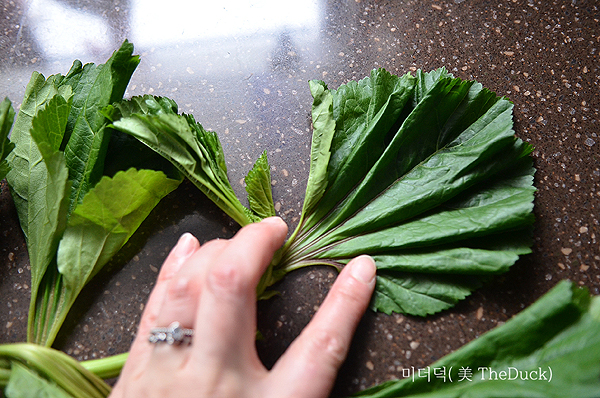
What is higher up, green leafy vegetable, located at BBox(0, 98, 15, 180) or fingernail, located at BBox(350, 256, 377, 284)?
green leafy vegetable, located at BBox(0, 98, 15, 180)

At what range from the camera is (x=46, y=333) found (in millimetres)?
744

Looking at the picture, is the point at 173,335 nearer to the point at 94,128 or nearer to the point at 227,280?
the point at 227,280

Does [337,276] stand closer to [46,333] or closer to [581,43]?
[46,333]

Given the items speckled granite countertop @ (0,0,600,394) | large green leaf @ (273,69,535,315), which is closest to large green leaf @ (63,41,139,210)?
speckled granite countertop @ (0,0,600,394)

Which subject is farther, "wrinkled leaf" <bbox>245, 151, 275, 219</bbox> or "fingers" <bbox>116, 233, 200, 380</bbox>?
"wrinkled leaf" <bbox>245, 151, 275, 219</bbox>

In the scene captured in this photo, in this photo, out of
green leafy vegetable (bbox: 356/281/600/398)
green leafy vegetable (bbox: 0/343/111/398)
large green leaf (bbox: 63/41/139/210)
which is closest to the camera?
green leafy vegetable (bbox: 356/281/600/398)

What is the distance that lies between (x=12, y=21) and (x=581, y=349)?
4.32ft

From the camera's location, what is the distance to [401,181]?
76 centimetres

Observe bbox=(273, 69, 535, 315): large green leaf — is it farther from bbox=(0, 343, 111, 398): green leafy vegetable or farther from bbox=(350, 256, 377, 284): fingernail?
bbox=(0, 343, 111, 398): green leafy vegetable

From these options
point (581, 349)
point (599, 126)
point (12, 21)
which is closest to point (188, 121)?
point (12, 21)

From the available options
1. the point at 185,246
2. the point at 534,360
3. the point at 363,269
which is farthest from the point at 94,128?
the point at 534,360

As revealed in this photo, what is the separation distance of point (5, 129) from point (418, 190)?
0.71 meters

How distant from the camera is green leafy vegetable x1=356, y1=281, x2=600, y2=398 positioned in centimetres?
54

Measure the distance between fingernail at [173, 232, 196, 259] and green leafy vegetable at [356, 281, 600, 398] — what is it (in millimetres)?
391
